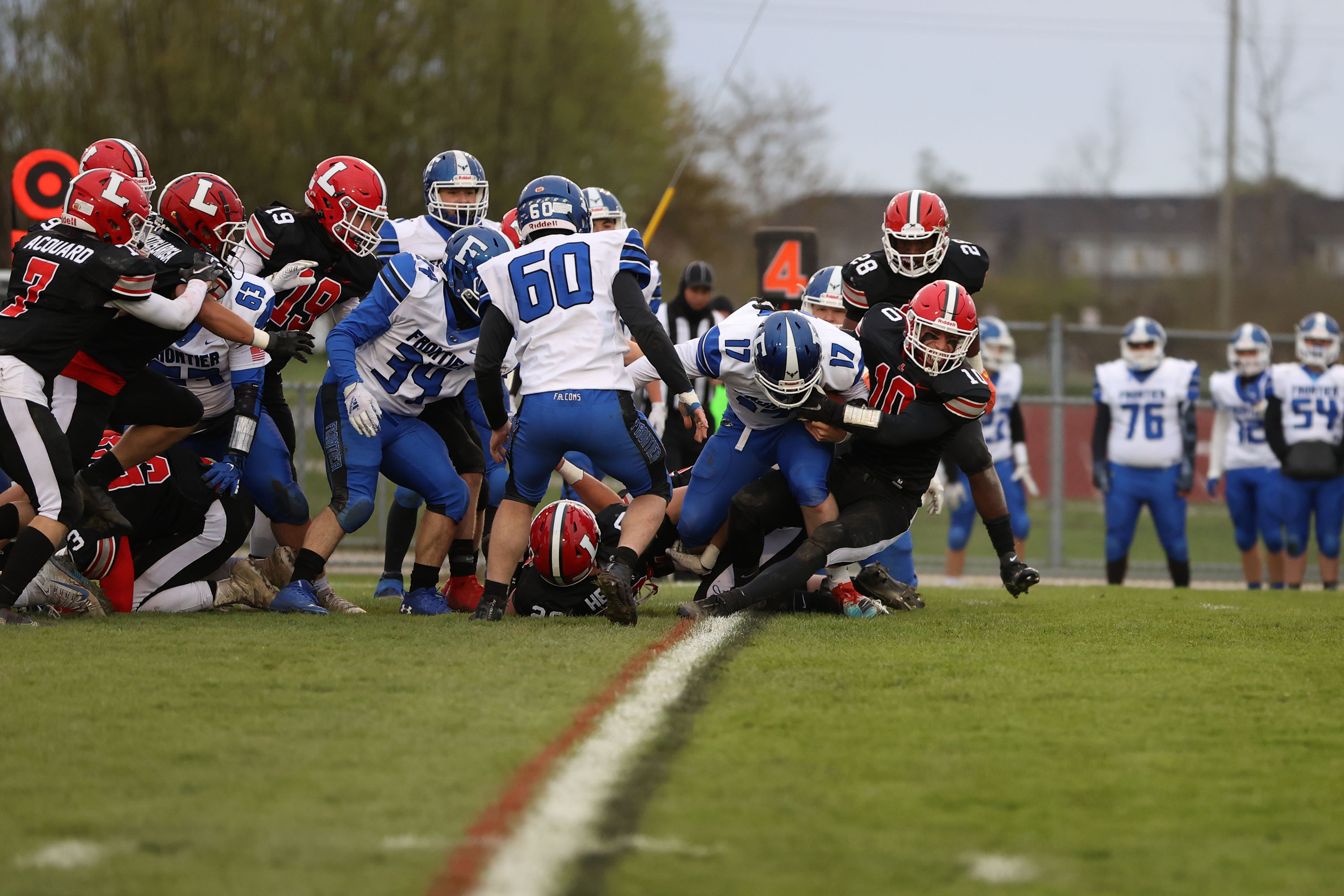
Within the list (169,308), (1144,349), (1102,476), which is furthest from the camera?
(1144,349)

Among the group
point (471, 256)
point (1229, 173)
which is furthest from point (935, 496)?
point (1229, 173)

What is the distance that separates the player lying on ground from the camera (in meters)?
5.94

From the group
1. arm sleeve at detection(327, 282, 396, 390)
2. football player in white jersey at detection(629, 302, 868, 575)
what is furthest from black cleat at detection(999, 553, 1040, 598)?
arm sleeve at detection(327, 282, 396, 390)

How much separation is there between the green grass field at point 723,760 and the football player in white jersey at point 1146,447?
4397 millimetres

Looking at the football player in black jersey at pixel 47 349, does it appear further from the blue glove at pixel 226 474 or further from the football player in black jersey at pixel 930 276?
the football player in black jersey at pixel 930 276

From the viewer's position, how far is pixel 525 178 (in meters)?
20.5

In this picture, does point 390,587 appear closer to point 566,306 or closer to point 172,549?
point 172,549

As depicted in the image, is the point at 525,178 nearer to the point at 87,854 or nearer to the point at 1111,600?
the point at 1111,600

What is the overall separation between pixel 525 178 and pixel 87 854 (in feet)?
61.4

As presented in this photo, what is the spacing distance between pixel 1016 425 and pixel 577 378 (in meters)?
5.69

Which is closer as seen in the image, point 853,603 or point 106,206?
point 106,206

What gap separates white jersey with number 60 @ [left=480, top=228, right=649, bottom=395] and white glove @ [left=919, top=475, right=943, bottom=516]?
157cm

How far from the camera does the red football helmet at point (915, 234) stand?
6.36 m

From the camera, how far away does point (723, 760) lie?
3152 mm
